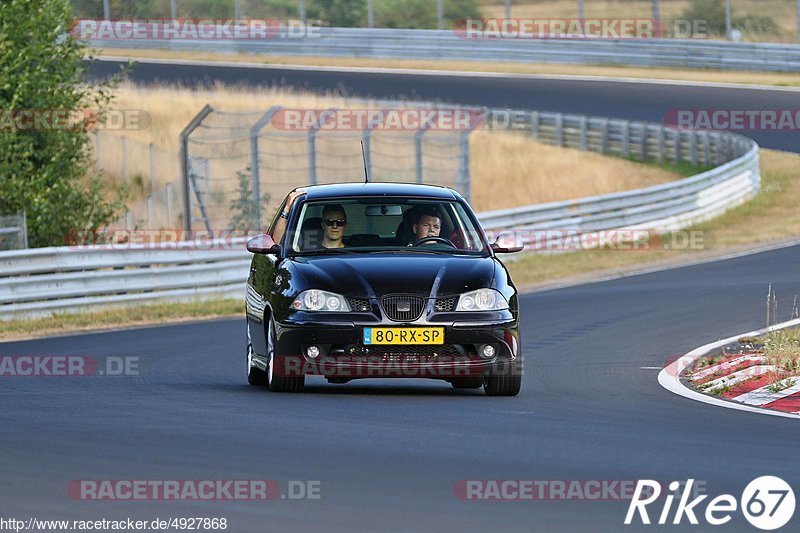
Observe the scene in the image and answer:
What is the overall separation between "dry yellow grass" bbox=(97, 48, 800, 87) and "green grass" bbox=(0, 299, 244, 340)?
28.1m

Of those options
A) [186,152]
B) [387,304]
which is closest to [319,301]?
[387,304]

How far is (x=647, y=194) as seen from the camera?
29.8 metres

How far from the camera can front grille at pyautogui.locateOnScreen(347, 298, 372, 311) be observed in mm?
10797

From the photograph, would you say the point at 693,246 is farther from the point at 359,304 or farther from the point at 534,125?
the point at 359,304

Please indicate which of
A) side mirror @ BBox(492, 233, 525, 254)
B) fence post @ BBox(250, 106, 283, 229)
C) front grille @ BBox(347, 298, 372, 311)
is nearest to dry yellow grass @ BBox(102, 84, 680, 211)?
fence post @ BBox(250, 106, 283, 229)

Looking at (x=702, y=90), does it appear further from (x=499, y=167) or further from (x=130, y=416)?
(x=130, y=416)

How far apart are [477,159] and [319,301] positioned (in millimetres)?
27935

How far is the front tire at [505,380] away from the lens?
11.2 m

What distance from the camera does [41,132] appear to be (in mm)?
23453

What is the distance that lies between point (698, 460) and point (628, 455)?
0.37m

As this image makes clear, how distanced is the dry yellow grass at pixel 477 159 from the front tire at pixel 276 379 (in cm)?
2093

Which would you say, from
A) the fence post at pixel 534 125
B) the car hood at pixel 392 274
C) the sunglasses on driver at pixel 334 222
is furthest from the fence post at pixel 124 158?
the car hood at pixel 392 274

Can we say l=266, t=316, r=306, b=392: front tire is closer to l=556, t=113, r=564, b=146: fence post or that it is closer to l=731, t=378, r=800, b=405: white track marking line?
l=731, t=378, r=800, b=405: white track marking line

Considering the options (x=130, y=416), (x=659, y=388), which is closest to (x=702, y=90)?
(x=659, y=388)
